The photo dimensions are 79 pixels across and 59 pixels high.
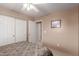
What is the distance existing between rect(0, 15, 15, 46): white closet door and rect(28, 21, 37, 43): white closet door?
277 millimetres

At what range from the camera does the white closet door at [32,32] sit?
1.68 metres

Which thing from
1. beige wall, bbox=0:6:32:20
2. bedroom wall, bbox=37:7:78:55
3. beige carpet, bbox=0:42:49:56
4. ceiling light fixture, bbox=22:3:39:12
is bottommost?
beige carpet, bbox=0:42:49:56

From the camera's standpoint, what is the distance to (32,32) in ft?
5.64

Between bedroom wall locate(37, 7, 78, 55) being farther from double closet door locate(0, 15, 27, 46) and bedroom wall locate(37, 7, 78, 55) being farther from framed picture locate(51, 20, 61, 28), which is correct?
double closet door locate(0, 15, 27, 46)

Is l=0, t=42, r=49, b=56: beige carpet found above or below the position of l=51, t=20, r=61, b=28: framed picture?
below

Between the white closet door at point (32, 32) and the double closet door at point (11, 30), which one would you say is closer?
the double closet door at point (11, 30)

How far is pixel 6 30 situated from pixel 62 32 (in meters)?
0.92

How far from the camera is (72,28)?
1682mm

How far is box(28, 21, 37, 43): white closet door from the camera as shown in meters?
1.68

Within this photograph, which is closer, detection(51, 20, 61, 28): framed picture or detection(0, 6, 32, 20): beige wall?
detection(0, 6, 32, 20): beige wall

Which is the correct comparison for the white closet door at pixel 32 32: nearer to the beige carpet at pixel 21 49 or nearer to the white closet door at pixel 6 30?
the beige carpet at pixel 21 49

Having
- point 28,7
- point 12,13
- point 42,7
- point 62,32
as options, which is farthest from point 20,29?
point 62,32

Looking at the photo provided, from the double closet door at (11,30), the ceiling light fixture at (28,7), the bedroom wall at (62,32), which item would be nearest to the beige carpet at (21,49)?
the double closet door at (11,30)

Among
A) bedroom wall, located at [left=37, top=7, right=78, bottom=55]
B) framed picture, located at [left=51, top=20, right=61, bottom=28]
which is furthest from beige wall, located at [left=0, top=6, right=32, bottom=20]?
framed picture, located at [left=51, top=20, right=61, bottom=28]
